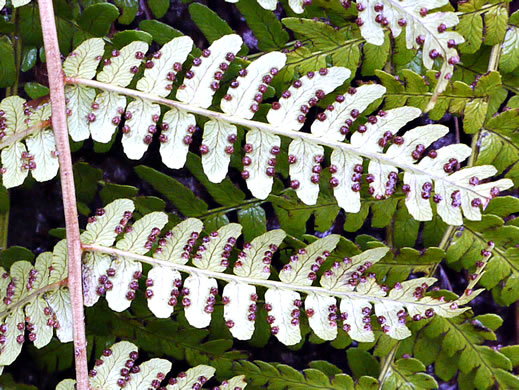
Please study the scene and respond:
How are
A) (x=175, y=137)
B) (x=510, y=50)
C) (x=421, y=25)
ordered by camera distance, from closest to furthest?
(x=421, y=25) < (x=175, y=137) < (x=510, y=50)

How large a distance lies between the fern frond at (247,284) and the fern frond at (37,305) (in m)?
0.09

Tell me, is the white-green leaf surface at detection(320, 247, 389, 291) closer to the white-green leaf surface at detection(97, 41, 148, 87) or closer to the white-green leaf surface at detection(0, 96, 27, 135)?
the white-green leaf surface at detection(97, 41, 148, 87)

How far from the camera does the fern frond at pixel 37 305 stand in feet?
4.98

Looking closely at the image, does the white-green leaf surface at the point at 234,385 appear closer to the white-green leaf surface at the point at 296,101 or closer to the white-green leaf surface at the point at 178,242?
the white-green leaf surface at the point at 178,242

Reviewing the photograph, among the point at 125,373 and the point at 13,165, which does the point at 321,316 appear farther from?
the point at 13,165

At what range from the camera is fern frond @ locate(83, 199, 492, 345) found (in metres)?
1.49

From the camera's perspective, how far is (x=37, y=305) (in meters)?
1.54

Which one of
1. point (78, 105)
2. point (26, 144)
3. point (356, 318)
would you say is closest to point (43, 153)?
point (26, 144)

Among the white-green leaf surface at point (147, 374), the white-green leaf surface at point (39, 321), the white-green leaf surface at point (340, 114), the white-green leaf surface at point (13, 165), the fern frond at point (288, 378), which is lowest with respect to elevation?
the fern frond at point (288, 378)

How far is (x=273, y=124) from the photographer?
58.0 inches

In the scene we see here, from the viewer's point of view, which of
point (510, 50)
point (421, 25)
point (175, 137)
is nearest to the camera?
point (421, 25)

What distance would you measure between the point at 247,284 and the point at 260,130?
0.42 metres

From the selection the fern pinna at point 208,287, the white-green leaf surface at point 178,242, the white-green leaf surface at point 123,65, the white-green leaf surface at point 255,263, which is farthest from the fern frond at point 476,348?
the white-green leaf surface at point 123,65

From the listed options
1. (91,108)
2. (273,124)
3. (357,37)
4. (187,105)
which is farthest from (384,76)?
(91,108)
